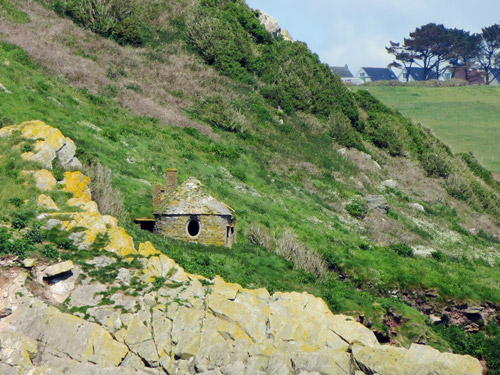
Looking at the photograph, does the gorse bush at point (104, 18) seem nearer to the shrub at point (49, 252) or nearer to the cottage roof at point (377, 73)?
the shrub at point (49, 252)

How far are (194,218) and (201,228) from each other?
0.63 meters

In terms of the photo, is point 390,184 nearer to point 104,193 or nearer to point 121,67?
point 121,67

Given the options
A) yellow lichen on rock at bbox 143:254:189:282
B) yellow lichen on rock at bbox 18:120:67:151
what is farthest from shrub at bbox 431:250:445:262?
yellow lichen on rock at bbox 18:120:67:151

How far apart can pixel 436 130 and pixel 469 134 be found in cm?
496

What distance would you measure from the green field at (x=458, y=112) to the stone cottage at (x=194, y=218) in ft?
195

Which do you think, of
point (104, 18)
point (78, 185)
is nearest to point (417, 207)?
point (78, 185)

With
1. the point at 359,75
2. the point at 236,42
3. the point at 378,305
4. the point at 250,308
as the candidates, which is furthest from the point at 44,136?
the point at 359,75

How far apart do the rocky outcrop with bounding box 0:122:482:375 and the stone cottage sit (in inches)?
245

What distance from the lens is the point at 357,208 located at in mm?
49719

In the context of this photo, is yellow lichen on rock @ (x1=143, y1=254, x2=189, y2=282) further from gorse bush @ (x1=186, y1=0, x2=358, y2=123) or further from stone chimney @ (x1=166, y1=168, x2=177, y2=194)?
gorse bush @ (x1=186, y1=0, x2=358, y2=123)

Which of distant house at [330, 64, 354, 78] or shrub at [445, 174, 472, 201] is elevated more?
distant house at [330, 64, 354, 78]

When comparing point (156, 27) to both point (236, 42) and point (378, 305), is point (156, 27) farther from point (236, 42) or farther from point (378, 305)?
point (378, 305)

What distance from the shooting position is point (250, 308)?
995 inches

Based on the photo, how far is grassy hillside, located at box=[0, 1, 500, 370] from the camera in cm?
3388
